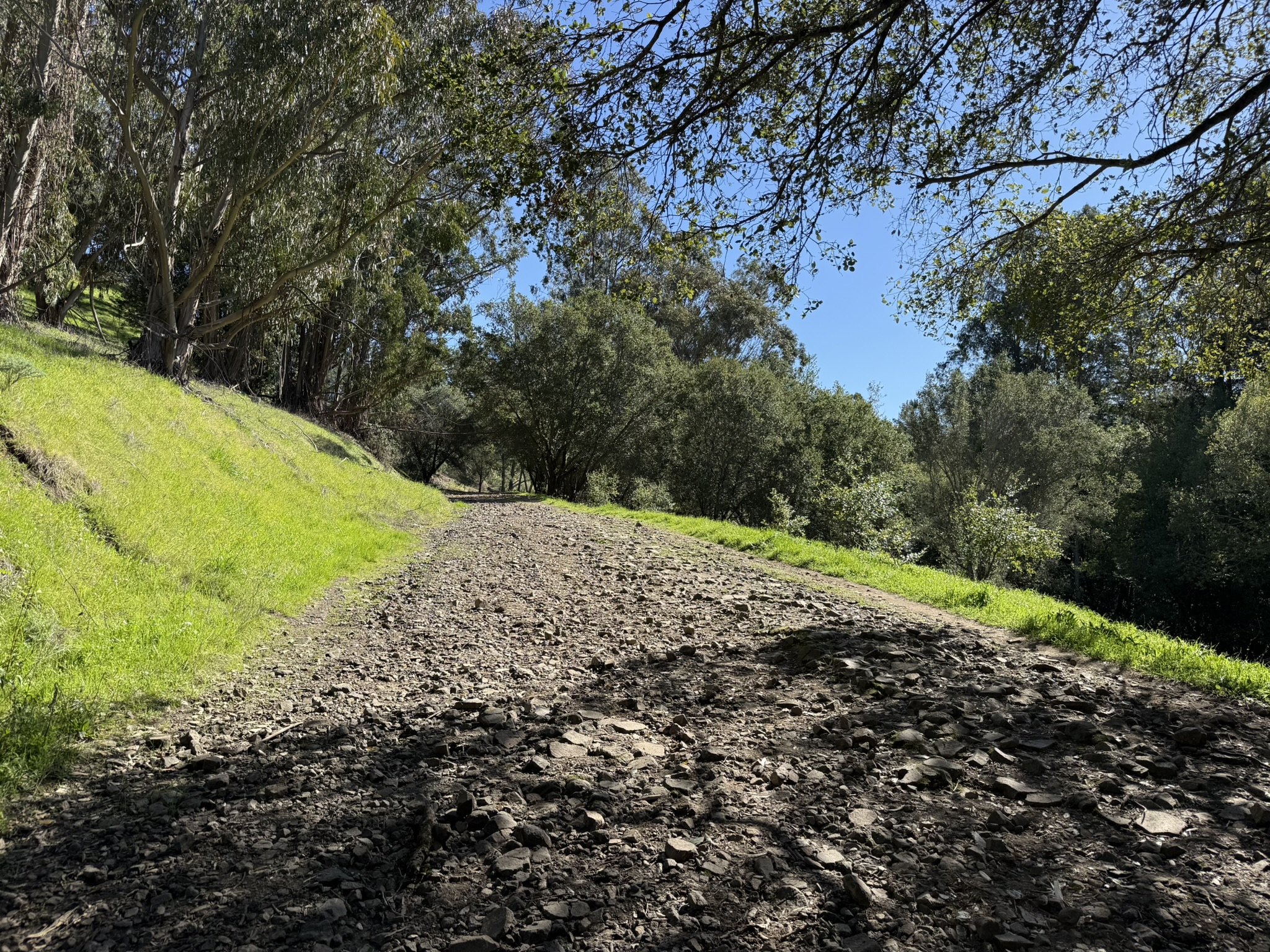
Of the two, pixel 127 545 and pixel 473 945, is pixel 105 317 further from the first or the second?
pixel 473 945

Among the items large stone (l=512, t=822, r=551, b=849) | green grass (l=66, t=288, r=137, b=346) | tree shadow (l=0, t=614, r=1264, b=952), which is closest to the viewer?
tree shadow (l=0, t=614, r=1264, b=952)

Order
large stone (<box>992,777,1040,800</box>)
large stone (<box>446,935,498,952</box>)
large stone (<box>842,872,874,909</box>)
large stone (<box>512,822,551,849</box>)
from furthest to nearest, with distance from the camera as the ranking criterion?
large stone (<box>992,777,1040,800</box>) < large stone (<box>512,822,551,849</box>) < large stone (<box>842,872,874,909</box>) < large stone (<box>446,935,498,952</box>)

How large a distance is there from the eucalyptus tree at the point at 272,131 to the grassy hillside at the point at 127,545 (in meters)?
4.16

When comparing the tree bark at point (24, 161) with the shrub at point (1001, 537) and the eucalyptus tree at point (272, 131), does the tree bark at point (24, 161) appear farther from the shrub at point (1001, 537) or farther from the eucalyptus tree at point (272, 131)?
the shrub at point (1001, 537)

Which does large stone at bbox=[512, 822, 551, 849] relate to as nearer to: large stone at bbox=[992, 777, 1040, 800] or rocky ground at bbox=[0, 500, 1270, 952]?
rocky ground at bbox=[0, 500, 1270, 952]

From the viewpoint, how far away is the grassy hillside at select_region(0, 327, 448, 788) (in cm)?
412

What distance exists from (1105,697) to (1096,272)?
18.2 feet

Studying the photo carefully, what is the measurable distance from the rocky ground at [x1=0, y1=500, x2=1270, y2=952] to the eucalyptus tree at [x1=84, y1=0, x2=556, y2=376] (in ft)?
30.1

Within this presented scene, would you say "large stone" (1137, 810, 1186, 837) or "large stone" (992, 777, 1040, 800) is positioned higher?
"large stone" (1137, 810, 1186, 837)

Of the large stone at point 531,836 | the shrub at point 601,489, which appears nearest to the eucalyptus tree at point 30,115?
the large stone at point 531,836

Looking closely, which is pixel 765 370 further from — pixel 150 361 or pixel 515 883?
pixel 515 883

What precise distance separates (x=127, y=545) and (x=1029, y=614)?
28.4 feet

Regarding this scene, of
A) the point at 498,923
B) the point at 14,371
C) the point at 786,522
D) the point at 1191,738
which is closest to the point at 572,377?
the point at 786,522

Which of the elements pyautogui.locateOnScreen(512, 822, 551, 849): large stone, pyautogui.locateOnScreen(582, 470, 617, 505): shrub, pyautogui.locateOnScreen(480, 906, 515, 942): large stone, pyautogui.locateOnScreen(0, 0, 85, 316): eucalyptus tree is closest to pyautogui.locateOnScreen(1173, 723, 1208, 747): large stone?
pyautogui.locateOnScreen(512, 822, 551, 849): large stone
